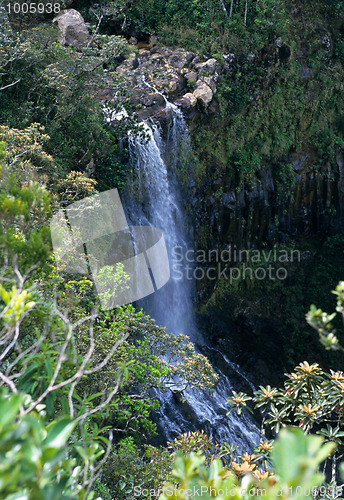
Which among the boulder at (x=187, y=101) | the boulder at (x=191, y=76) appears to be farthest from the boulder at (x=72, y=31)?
the boulder at (x=187, y=101)

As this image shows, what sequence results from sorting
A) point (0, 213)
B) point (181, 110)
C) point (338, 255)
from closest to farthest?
point (0, 213)
point (181, 110)
point (338, 255)

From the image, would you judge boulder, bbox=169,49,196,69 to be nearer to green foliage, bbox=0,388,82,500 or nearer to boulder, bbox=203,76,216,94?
boulder, bbox=203,76,216,94

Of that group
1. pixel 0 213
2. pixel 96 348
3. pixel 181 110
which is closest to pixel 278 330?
→ pixel 181 110

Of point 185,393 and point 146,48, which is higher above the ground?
point 146,48

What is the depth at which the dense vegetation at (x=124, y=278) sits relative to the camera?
1.80 m

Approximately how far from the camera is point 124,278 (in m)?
6.23

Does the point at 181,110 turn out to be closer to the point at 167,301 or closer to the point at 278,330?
the point at 167,301

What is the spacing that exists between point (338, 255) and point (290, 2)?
8475 millimetres

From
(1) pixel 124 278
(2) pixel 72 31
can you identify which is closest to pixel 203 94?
(2) pixel 72 31

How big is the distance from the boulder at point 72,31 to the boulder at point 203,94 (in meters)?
2.93

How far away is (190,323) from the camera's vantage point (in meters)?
10.6

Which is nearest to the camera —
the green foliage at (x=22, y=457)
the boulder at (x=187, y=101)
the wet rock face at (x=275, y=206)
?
the green foliage at (x=22, y=457)

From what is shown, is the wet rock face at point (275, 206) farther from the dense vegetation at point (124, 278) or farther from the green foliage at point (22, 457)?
the green foliage at point (22, 457)

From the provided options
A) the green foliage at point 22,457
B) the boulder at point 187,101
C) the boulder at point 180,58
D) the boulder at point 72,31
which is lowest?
the boulder at point 187,101
